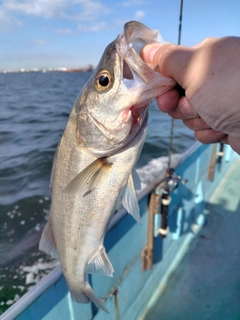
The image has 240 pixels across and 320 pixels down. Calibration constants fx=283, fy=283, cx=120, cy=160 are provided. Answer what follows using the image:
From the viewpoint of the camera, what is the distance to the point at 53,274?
1.88m

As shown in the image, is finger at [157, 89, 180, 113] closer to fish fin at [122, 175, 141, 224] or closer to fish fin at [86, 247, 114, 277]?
fish fin at [122, 175, 141, 224]

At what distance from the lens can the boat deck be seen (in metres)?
3.05

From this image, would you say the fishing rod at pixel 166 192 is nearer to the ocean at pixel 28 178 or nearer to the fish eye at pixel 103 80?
the ocean at pixel 28 178

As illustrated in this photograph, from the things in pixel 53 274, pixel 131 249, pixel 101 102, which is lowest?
pixel 131 249

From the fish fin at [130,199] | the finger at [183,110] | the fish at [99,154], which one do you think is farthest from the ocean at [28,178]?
the fish fin at [130,199]

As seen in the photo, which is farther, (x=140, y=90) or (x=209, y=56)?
(x=140, y=90)

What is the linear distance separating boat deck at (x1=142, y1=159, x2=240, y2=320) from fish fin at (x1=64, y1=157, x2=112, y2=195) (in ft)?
7.22

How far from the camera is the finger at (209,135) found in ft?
5.78

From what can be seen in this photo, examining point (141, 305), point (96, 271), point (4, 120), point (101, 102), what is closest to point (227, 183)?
point (141, 305)

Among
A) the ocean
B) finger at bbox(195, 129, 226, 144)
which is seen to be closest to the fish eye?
finger at bbox(195, 129, 226, 144)

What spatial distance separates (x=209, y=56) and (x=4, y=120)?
1027cm

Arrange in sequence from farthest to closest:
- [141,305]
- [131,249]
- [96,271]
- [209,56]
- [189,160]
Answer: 1. [189,160]
2. [141,305]
3. [131,249]
4. [96,271]
5. [209,56]

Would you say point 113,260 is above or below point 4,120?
above

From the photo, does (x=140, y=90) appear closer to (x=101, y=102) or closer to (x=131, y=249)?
(x=101, y=102)
